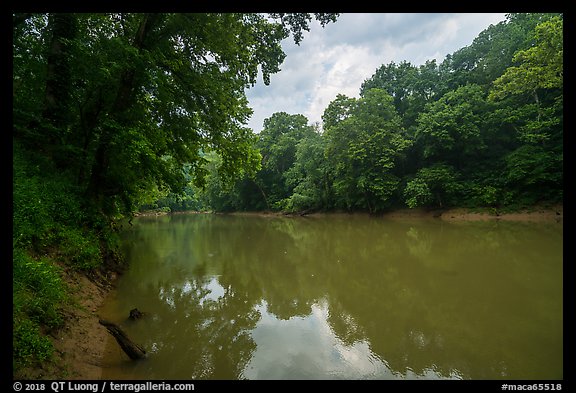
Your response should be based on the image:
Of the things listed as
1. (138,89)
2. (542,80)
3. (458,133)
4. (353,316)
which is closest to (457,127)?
(458,133)

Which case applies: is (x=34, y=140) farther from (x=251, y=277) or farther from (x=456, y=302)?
(x=456, y=302)

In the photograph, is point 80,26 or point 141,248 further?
point 141,248

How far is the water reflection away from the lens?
375cm

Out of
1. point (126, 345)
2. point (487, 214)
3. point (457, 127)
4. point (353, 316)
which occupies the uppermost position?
point (457, 127)

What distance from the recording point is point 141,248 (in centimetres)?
1462

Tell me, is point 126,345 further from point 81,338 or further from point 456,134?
point 456,134

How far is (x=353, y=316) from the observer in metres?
5.45

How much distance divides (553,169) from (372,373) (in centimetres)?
2339

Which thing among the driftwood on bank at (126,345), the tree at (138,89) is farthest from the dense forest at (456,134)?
the driftwood on bank at (126,345)

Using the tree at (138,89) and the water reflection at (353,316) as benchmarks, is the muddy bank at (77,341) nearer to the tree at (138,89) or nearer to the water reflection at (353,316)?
the water reflection at (353,316)

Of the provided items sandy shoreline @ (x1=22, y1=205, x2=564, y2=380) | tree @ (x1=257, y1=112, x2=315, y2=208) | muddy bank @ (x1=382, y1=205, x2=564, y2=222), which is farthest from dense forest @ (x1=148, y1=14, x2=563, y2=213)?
sandy shoreline @ (x1=22, y1=205, x2=564, y2=380)

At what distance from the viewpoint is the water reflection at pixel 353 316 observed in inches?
148

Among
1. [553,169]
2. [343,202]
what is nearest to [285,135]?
[343,202]

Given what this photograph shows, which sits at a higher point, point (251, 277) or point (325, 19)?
point (325, 19)
